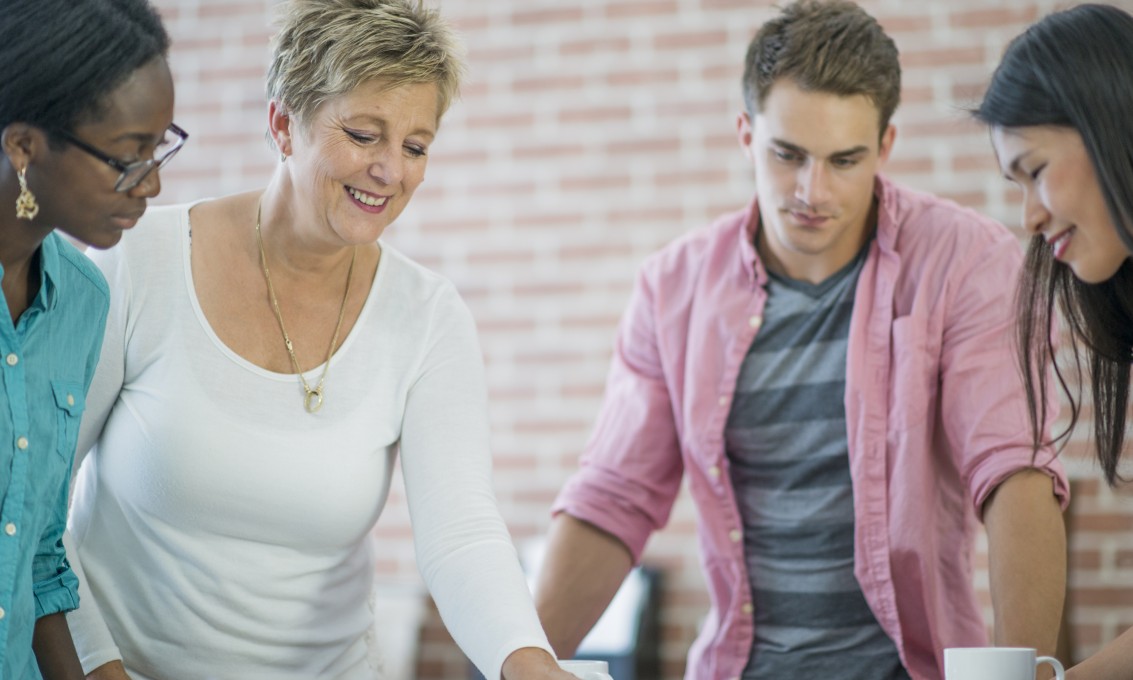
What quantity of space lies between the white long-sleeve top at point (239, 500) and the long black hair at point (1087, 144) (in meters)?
0.74

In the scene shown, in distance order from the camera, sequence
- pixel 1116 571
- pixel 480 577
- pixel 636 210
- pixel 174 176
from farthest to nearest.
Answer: pixel 174 176 → pixel 636 210 → pixel 1116 571 → pixel 480 577

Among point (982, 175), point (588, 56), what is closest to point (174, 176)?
point (588, 56)

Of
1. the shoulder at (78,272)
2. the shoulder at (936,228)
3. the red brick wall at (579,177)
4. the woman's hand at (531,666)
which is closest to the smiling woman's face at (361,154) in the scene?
the shoulder at (78,272)

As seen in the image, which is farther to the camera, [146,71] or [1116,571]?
[1116,571]

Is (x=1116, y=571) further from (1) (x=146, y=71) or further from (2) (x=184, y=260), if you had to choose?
(1) (x=146, y=71)

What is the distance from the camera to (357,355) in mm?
1733

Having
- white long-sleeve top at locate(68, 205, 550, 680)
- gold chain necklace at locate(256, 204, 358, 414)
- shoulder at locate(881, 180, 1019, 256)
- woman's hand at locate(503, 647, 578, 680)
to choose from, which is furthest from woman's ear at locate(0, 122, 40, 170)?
shoulder at locate(881, 180, 1019, 256)

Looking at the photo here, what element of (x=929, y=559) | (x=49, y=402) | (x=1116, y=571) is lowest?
(x=1116, y=571)

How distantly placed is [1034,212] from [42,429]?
1.11 metres

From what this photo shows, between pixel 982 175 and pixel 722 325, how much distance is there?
1628mm

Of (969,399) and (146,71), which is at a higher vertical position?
(146,71)

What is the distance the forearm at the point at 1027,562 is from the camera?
1725 mm

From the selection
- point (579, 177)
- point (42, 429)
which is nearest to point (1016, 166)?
point (42, 429)

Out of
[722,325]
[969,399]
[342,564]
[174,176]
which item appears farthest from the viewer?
[174,176]
